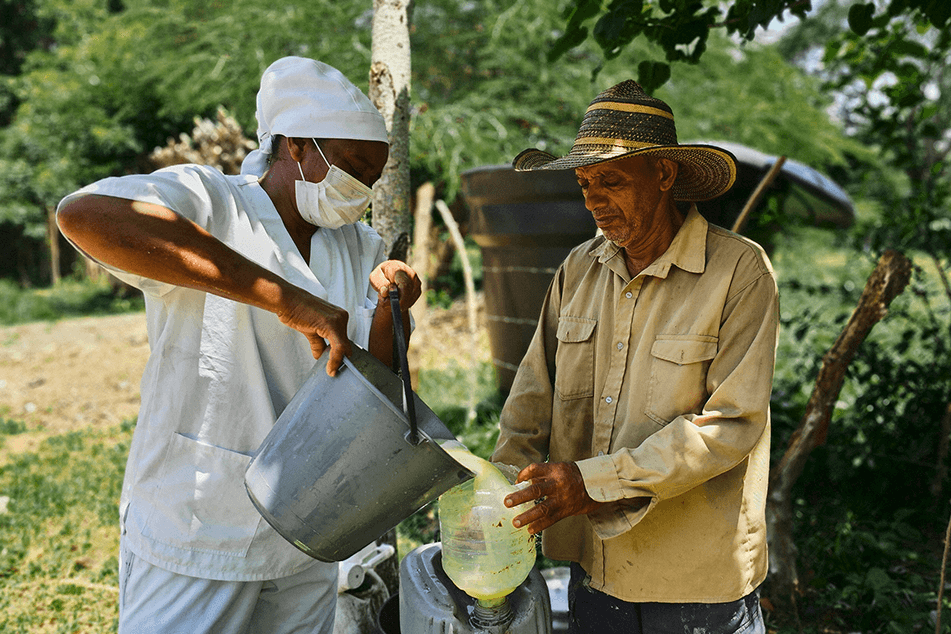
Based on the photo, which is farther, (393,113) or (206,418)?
(393,113)

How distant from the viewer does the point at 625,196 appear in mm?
1832

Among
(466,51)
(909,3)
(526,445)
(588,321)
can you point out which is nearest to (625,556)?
(526,445)

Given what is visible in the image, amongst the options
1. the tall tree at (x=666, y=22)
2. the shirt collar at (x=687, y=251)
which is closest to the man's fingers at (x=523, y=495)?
the shirt collar at (x=687, y=251)

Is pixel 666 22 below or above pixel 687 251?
above

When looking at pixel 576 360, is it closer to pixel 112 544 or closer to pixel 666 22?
pixel 666 22

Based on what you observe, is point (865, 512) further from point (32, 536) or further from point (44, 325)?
point (44, 325)

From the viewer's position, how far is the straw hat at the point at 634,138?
1.78 metres

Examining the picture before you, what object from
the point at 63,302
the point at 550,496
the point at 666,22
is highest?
the point at 666,22

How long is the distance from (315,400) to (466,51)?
10575mm

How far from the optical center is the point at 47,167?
14.9m

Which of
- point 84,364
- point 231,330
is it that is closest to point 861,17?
point 231,330

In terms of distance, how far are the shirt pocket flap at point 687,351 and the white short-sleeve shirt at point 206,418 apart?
0.88 metres

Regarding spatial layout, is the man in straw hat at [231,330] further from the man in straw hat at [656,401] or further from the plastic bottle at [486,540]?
the man in straw hat at [656,401]

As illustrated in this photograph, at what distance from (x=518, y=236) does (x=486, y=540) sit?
11.8ft
